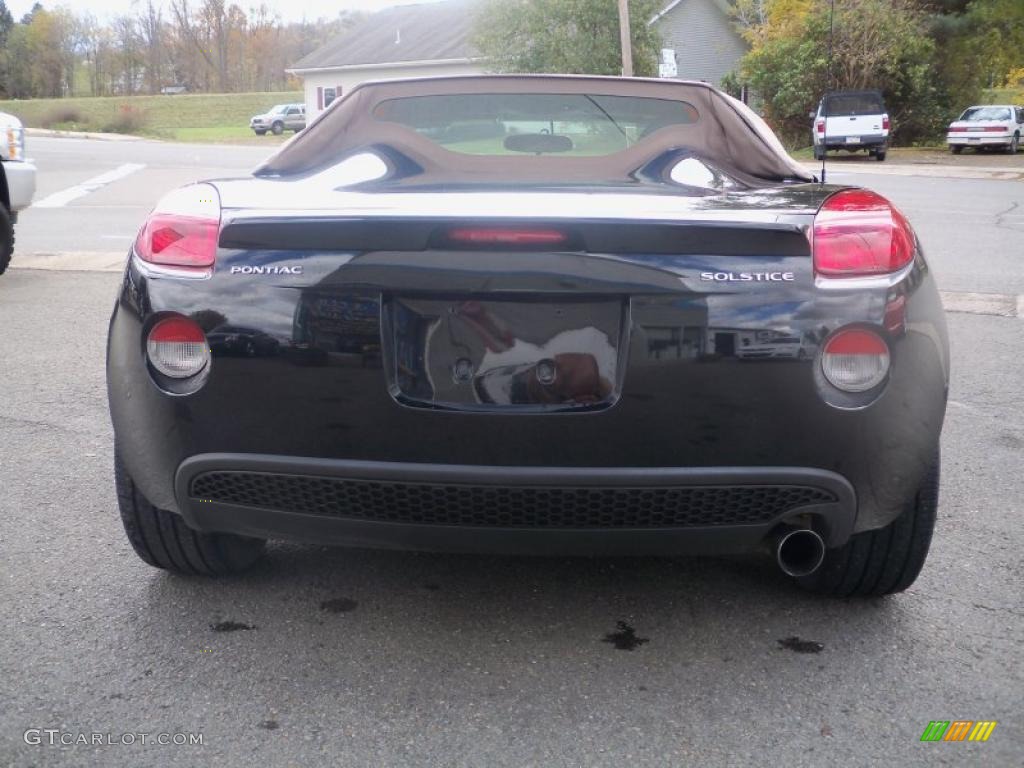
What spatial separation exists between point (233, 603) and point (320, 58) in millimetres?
55378

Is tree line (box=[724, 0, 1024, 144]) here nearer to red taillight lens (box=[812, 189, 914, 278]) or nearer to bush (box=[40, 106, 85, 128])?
bush (box=[40, 106, 85, 128])

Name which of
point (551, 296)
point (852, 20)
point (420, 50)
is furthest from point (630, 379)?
point (420, 50)

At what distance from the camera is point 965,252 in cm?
1065

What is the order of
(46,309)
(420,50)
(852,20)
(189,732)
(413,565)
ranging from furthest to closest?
(420,50) → (852,20) → (46,309) → (413,565) → (189,732)

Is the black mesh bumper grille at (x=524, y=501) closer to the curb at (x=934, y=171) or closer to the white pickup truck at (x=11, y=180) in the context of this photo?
the white pickup truck at (x=11, y=180)

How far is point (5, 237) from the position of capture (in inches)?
347

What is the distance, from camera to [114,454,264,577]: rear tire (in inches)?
116

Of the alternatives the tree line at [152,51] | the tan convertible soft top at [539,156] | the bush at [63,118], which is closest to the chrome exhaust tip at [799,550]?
the tan convertible soft top at [539,156]

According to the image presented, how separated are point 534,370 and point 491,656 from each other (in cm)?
77

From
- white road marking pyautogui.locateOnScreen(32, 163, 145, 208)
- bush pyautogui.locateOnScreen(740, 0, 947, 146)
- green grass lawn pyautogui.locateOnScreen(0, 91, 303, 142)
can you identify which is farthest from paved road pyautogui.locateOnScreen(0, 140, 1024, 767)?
green grass lawn pyautogui.locateOnScreen(0, 91, 303, 142)

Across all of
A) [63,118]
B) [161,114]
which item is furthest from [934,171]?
[161,114]

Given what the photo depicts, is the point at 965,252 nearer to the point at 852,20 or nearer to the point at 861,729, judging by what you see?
the point at 861,729
